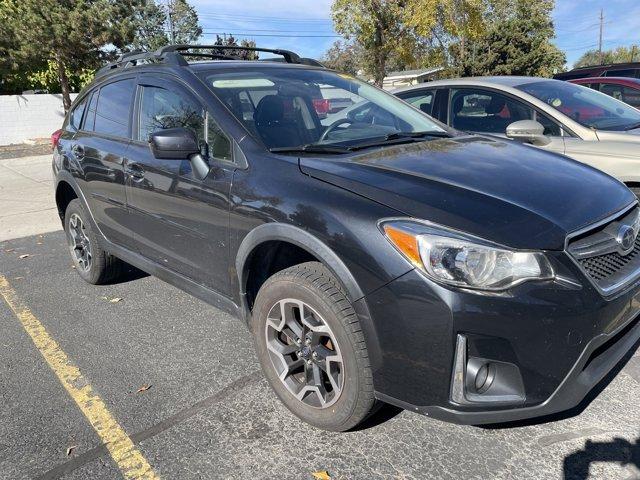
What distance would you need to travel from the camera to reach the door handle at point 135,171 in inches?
136

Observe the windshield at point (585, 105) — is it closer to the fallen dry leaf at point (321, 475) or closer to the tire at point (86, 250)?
the fallen dry leaf at point (321, 475)

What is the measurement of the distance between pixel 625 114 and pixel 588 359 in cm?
416

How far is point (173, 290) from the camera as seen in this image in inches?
178

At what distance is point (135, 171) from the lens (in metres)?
3.52

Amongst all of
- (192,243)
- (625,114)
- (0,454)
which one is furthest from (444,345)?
(625,114)

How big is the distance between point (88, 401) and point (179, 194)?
1.26m

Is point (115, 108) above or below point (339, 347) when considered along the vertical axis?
above

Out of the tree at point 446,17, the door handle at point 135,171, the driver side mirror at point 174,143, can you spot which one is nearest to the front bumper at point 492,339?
the driver side mirror at point 174,143

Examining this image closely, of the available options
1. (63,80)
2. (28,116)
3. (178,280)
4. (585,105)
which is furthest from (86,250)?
(28,116)

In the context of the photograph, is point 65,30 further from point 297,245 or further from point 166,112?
point 297,245

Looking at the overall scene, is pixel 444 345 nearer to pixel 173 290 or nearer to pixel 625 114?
pixel 173 290

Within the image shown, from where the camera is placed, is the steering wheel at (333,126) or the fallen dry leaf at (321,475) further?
the steering wheel at (333,126)

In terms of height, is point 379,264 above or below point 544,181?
below

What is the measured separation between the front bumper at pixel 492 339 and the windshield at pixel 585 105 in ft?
11.1
